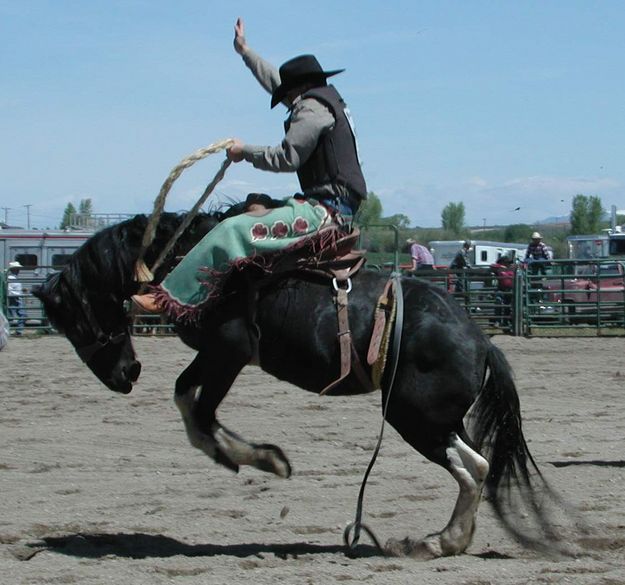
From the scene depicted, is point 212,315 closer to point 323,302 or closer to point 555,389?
point 323,302

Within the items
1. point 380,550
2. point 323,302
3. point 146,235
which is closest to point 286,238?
point 323,302

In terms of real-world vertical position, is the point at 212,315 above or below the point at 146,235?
below

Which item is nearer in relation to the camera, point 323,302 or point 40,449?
point 323,302

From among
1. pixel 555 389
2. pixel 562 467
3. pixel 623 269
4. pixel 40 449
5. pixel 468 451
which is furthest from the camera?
pixel 623 269

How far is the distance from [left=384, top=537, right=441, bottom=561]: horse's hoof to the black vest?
1.70 m

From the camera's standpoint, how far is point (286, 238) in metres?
5.23

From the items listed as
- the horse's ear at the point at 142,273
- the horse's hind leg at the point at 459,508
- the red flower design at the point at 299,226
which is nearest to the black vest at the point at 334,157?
the red flower design at the point at 299,226

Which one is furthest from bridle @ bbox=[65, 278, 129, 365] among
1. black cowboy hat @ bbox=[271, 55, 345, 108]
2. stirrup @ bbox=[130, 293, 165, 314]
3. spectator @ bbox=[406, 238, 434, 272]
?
spectator @ bbox=[406, 238, 434, 272]

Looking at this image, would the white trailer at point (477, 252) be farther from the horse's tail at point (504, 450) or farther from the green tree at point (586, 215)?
the green tree at point (586, 215)

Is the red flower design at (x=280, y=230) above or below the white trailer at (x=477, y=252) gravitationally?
above

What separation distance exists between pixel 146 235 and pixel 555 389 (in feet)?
22.4

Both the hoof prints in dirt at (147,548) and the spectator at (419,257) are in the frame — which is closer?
the hoof prints in dirt at (147,548)

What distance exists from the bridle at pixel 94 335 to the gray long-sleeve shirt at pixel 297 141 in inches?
44.7

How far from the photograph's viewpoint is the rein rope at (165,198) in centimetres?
536
